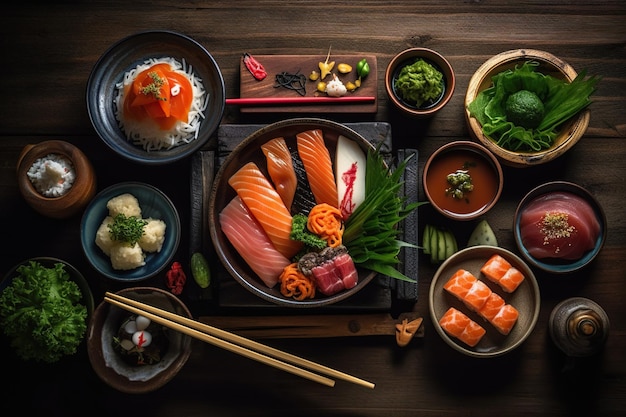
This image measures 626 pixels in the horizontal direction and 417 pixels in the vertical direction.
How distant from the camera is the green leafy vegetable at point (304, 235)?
9.92 ft

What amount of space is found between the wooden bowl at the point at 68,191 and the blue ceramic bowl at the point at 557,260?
2309 millimetres

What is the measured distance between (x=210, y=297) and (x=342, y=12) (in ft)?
5.87

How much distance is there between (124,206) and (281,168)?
848 millimetres

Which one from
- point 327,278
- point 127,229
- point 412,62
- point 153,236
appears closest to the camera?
point 327,278

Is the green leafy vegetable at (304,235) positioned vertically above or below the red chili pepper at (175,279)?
above

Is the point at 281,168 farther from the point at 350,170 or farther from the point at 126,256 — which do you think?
the point at 126,256

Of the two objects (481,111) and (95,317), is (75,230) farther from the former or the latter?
(481,111)

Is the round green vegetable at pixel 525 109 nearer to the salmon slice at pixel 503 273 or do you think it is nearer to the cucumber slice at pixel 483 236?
the cucumber slice at pixel 483 236

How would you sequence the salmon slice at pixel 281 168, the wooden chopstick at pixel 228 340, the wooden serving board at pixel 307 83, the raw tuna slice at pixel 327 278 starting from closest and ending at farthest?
the raw tuna slice at pixel 327 278
the wooden chopstick at pixel 228 340
the salmon slice at pixel 281 168
the wooden serving board at pixel 307 83

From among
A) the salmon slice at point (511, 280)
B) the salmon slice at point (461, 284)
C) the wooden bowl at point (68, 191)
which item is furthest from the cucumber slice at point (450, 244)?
the wooden bowl at point (68, 191)

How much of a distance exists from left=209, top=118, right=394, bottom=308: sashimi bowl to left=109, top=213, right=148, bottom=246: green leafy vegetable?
38 cm

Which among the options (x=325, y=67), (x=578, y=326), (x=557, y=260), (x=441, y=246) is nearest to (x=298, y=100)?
(x=325, y=67)

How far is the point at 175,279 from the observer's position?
332 cm

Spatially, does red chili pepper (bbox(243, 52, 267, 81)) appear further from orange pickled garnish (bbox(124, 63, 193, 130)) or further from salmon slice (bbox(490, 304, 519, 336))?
salmon slice (bbox(490, 304, 519, 336))
